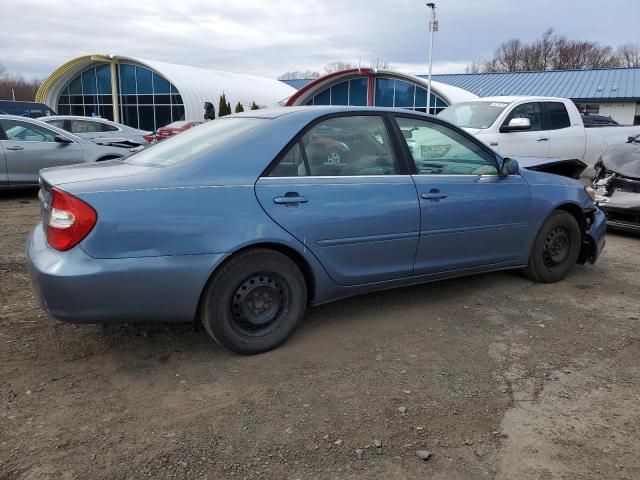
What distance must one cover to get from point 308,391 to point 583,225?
3421mm

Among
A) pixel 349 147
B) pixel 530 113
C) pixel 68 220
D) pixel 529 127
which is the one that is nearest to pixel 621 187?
pixel 529 127

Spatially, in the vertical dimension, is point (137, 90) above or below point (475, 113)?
above

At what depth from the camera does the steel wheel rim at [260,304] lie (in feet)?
11.1

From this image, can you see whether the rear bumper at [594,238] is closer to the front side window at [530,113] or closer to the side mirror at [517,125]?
the side mirror at [517,125]

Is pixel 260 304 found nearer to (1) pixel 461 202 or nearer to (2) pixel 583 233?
(1) pixel 461 202

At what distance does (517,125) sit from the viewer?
28.0ft

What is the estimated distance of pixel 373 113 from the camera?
4016 mm

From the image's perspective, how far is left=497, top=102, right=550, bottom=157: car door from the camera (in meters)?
8.96

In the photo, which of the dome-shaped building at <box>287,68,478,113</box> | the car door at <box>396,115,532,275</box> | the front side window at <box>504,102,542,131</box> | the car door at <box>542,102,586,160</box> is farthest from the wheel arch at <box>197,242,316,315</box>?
the dome-shaped building at <box>287,68,478,113</box>

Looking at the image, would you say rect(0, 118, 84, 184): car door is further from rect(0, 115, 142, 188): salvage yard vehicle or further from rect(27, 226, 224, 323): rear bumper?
rect(27, 226, 224, 323): rear bumper

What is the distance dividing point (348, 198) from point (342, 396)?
4.23 ft

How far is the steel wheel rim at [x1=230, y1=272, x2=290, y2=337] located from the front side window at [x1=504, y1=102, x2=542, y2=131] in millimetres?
6916

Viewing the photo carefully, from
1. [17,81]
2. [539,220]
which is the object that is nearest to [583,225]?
[539,220]

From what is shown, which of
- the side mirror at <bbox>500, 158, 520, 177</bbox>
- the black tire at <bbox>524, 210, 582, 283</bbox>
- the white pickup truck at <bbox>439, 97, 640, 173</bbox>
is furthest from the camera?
the white pickup truck at <bbox>439, 97, 640, 173</bbox>
